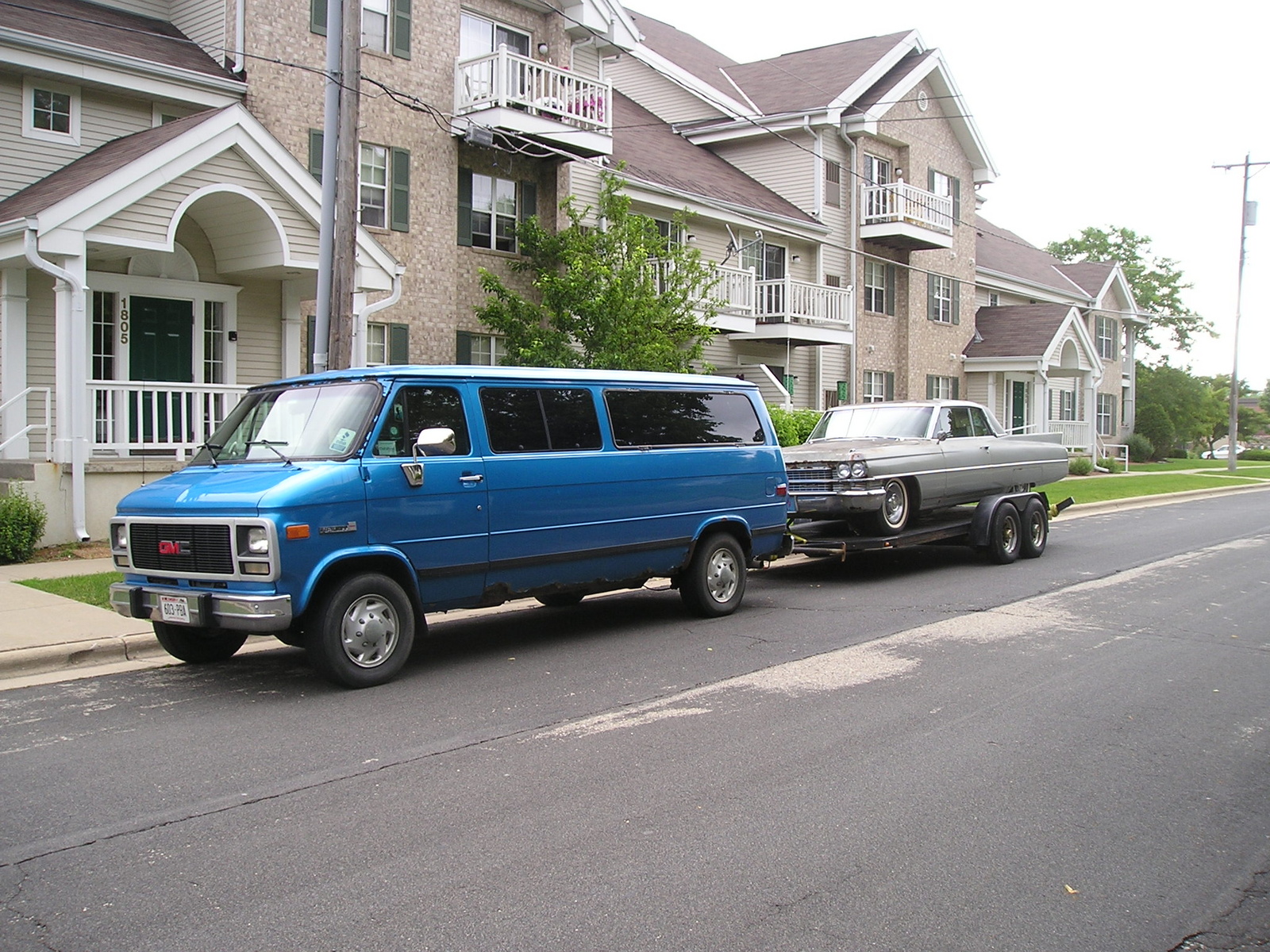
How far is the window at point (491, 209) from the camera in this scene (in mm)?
21219

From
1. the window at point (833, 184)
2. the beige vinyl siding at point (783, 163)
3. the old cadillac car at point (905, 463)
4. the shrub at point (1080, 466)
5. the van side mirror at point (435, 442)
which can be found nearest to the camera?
the van side mirror at point (435, 442)

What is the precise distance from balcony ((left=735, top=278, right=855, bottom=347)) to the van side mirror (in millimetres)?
20128

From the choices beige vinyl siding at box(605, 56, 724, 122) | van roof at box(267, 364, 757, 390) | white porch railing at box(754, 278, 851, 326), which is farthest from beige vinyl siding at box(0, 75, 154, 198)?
beige vinyl siding at box(605, 56, 724, 122)

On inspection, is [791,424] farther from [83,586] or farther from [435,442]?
[435,442]

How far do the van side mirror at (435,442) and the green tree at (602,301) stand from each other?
1156 centimetres

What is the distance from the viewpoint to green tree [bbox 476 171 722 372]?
2002 centimetres

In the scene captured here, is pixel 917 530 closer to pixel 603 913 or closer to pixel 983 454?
pixel 983 454

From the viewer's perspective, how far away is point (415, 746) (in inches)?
250

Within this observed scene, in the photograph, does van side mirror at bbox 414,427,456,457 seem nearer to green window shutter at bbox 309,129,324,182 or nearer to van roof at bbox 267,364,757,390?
van roof at bbox 267,364,757,390

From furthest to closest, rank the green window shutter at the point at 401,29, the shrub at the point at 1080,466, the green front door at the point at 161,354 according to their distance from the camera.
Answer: the shrub at the point at 1080,466
the green window shutter at the point at 401,29
the green front door at the point at 161,354

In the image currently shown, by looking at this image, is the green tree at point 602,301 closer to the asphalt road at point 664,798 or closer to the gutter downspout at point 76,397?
the gutter downspout at point 76,397

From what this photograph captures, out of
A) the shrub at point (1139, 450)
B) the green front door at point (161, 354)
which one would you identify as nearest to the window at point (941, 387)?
the shrub at point (1139, 450)

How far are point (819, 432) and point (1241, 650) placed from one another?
652cm

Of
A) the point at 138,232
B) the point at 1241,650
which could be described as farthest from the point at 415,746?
the point at 138,232
